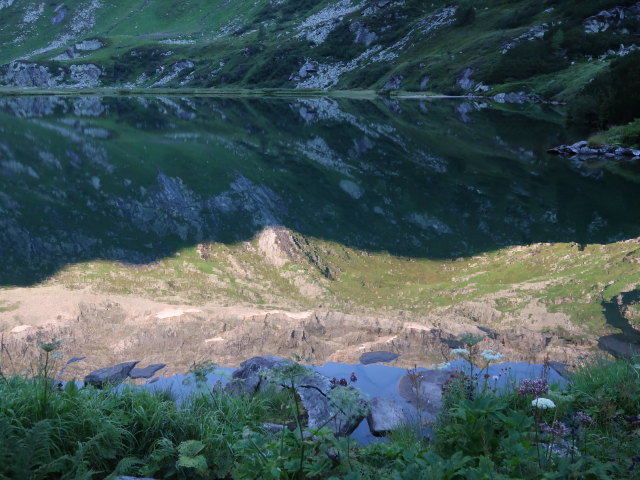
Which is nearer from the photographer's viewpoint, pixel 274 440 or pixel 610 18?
pixel 274 440

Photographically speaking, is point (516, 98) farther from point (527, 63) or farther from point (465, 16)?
Result: point (465, 16)

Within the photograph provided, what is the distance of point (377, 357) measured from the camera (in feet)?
33.1

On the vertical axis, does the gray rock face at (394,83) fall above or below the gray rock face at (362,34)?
below

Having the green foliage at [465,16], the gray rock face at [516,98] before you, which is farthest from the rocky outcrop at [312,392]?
the green foliage at [465,16]

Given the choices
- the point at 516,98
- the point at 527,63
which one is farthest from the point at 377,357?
the point at 527,63

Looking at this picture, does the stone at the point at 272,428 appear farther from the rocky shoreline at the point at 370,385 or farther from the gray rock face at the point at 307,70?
the gray rock face at the point at 307,70

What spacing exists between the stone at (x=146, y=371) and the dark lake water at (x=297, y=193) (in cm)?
725

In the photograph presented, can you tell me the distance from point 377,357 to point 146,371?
4235 millimetres

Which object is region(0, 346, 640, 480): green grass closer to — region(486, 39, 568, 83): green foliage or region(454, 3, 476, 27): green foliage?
region(486, 39, 568, 83): green foliage

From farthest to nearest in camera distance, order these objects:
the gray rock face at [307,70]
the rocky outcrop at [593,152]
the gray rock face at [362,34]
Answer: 1. the gray rock face at [362,34]
2. the gray rock face at [307,70]
3. the rocky outcrop at [593,152]

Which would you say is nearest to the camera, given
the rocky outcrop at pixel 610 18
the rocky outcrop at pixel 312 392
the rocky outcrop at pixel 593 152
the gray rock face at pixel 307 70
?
the rocky outcrop at pixel 312 392

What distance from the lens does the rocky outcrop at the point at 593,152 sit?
3659 centimetres

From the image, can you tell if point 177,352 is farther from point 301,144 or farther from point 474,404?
point 301,144

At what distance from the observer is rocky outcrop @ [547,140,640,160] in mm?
36594
